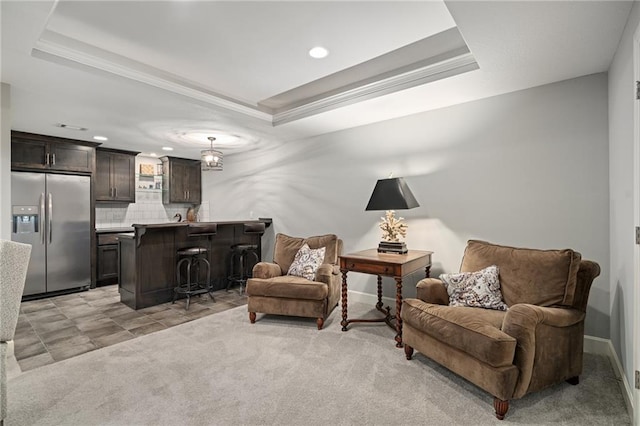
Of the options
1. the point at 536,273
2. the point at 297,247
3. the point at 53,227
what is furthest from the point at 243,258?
the point at 536,273

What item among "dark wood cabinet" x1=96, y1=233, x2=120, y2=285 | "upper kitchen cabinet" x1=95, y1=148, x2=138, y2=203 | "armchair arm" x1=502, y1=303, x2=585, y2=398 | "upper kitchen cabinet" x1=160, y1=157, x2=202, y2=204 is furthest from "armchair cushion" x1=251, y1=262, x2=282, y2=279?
"upper kitchen cabinet" x1=160, y1=157, x2=202, y2=204

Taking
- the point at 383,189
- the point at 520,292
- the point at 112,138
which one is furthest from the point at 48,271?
the point at 520,292

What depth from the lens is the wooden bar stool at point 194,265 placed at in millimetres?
4305

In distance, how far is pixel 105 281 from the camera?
541 cm

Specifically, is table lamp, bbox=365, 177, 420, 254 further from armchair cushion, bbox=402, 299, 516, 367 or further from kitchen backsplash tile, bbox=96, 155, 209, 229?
kitchen backsplash tile, bbox=96, 155, 209, 229

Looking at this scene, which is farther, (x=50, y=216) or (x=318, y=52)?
(x=50, y=216)

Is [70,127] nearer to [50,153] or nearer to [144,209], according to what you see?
[50,153]

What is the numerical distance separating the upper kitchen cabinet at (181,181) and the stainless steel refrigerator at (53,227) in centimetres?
161

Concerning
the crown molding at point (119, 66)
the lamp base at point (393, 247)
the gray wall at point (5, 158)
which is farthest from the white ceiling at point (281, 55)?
the lamp base at point (393, 247)

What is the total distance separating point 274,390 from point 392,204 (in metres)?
2.12

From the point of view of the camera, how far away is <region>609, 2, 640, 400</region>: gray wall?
1.99 metres

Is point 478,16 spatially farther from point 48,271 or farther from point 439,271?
point 48,271

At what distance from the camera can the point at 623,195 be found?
224 centimetres

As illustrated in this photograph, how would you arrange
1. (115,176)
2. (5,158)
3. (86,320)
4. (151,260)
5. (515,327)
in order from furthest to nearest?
1. (115,176)
2. (151,260)
3. (86,320)
4. (5,158)
5. (515,327)
